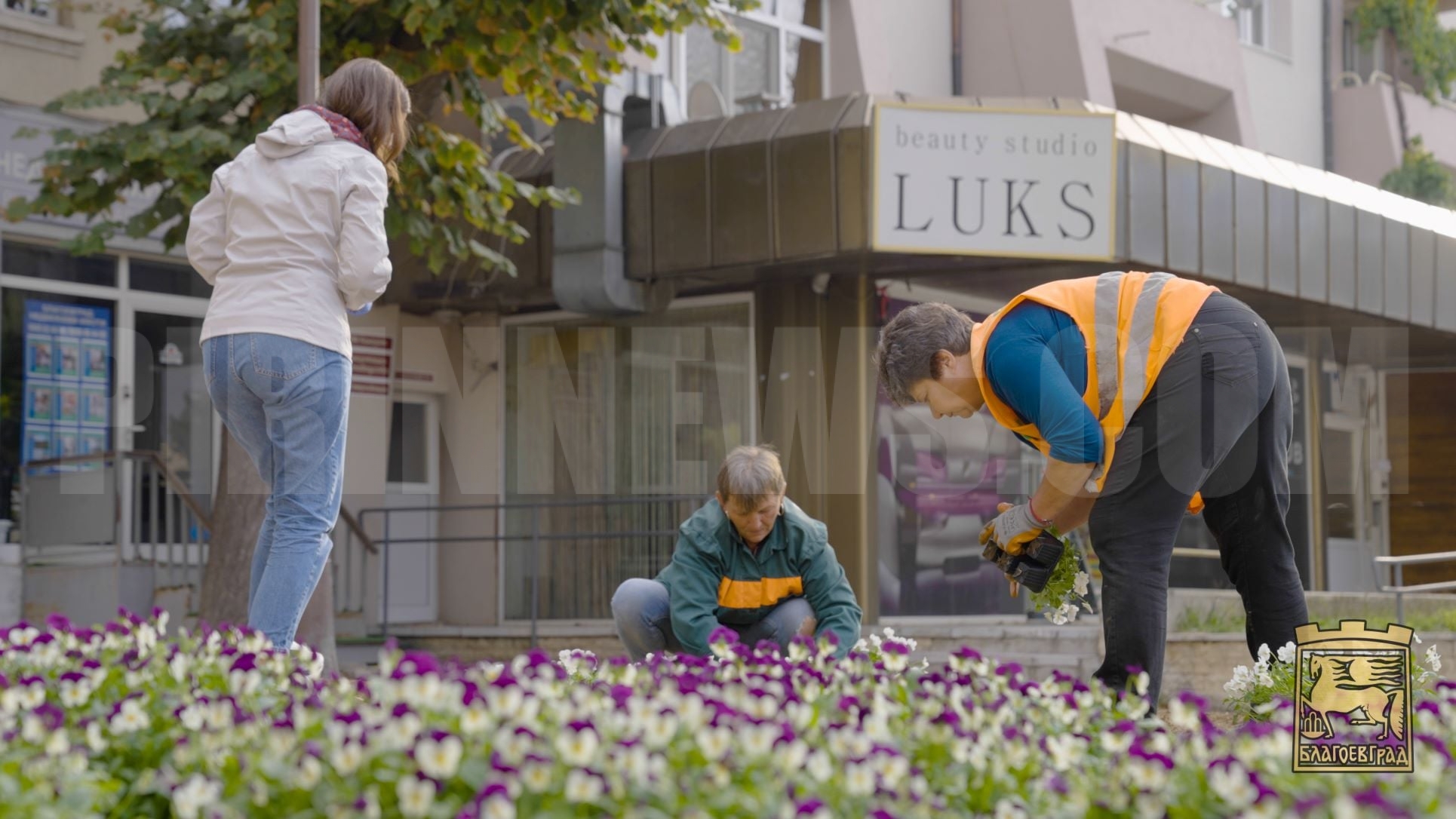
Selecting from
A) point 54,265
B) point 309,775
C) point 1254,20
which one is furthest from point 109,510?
point 1254,20

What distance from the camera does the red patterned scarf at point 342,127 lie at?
4.28 meters

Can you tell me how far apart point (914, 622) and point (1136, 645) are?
8003mm

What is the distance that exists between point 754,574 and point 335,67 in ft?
16.5

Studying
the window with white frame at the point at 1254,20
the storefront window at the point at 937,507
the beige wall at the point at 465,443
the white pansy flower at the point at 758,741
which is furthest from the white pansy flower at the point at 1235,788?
the window with white frame at the point at 1254,20

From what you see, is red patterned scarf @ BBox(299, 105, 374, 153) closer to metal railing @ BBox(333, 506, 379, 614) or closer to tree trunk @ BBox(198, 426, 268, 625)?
tree trunk @ BBox(198, 426, 268, 625)

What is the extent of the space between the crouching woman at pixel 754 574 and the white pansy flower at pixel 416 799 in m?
2.75

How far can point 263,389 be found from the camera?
405 centimetres

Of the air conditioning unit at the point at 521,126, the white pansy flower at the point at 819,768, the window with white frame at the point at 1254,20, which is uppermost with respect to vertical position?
the window with white frame at the point at 1254,20

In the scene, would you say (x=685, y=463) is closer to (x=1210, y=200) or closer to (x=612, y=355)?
(x=612, y=355)

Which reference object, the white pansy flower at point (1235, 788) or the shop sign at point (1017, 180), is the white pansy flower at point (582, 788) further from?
the shop sign at point (1017, 180)

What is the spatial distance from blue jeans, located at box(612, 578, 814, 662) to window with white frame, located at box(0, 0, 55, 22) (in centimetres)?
782

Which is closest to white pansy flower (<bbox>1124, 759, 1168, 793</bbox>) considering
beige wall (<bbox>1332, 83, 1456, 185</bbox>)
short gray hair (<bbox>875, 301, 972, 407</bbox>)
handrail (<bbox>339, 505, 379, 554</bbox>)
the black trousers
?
the black trousers

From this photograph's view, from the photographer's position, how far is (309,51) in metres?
7.21

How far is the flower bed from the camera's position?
216 centimetres
